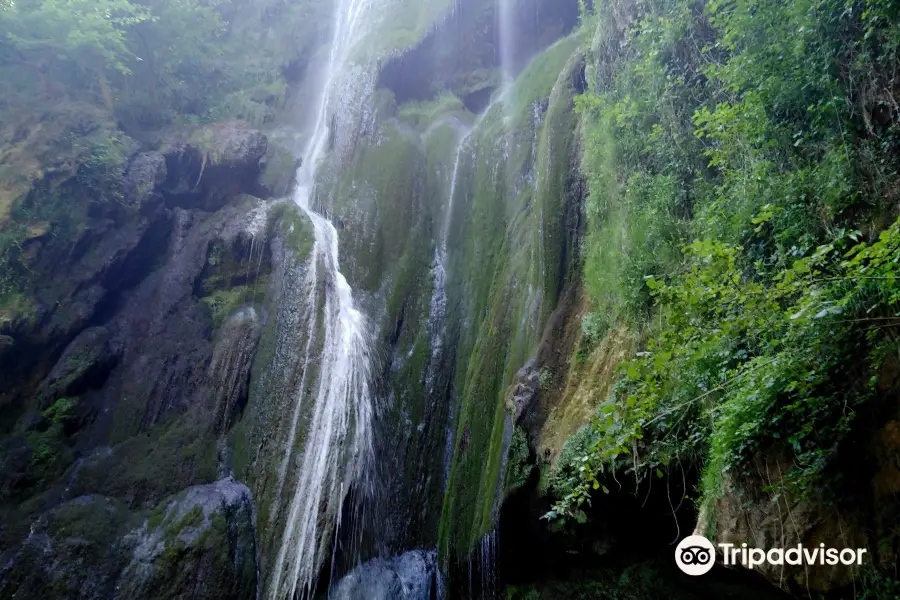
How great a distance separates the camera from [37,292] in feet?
38.5

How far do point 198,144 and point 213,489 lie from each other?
32.9 feet

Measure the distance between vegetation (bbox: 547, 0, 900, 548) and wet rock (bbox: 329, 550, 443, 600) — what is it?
4.27 metres

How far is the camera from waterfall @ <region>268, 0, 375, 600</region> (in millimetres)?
8344

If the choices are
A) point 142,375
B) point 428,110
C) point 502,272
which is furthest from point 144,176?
point 502,272

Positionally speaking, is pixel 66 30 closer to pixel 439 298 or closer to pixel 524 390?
pixel 439 298

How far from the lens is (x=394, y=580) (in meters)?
8.63

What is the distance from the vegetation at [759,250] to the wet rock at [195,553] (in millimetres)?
6006

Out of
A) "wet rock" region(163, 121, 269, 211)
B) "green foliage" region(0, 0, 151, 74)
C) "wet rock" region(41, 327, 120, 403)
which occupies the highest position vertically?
"green foliage" region(0, 0, 151, 74)

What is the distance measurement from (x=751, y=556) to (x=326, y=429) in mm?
7155

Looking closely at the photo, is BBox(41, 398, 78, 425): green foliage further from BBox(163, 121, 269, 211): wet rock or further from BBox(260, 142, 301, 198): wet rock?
BBox(260, 142, 301, 198): wet rock

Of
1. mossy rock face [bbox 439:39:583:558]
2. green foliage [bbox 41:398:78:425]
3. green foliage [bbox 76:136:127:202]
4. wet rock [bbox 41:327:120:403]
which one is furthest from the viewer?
green foliage [bbox 76:136:127:202]

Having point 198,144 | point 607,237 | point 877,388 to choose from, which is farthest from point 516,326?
point 198,144

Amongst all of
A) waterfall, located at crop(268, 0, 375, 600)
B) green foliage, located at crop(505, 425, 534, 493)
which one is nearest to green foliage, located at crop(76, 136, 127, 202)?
waterfall, located at crop(268, 0, 375, 600)

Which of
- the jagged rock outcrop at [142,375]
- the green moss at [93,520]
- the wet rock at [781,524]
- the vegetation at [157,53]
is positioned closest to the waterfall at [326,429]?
the jagged rock outcrop at [142,375]
